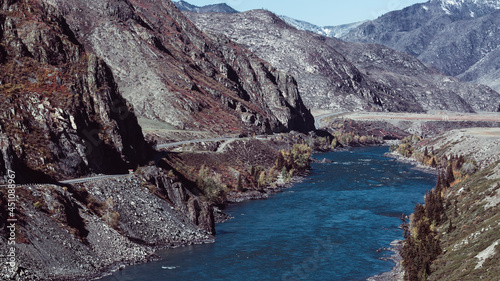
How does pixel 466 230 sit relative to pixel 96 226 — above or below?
below

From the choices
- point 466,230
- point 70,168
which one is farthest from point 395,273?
point 70,168

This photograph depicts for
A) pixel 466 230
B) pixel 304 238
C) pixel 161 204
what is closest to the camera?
pixel 466 230

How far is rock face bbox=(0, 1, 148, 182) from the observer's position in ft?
252

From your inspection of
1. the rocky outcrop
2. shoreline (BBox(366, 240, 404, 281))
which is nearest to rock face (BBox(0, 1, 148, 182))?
the rocky outcrop

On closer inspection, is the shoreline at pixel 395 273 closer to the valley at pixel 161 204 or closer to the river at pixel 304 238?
the valley at pixel 161 204

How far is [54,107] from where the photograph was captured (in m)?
84.1

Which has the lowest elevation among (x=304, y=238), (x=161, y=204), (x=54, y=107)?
(x=304, y=238)

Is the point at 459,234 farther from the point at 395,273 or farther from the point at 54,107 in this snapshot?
the point at 54,107

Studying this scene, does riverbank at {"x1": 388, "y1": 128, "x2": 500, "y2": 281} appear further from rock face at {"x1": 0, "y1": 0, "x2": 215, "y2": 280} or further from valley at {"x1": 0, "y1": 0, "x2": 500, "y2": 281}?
rock face at {"x1": 0, "y1": 0, "x2": 215, "y2": 280}

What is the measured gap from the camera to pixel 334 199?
382 feet

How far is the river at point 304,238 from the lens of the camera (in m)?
66.8

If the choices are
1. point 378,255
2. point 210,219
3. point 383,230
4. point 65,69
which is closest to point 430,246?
point 378,255

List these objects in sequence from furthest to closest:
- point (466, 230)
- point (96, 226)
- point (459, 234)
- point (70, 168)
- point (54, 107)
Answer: point (54, 107) < point (70, 168) < point (459, 234) < point (96, 226) < point (466, 230)

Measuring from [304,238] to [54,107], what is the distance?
4005 centimetres
